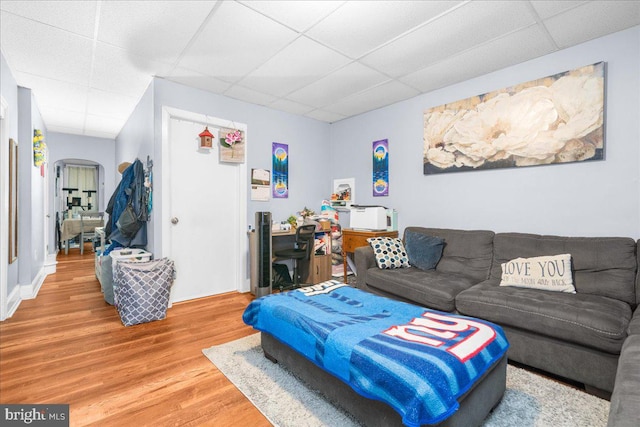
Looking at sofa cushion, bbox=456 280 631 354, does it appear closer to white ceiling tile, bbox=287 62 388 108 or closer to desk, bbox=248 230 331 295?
desk, bbox=248 230 331 295

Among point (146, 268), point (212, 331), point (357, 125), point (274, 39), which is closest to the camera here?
point (274, 39)

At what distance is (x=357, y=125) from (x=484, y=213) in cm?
227

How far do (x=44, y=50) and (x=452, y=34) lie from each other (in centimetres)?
363

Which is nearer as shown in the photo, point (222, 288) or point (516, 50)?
point (516, 50)

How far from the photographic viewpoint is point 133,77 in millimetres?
3338

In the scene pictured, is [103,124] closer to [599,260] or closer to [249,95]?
[249,95]

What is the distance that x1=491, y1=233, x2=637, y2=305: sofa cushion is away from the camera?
7.22 ft

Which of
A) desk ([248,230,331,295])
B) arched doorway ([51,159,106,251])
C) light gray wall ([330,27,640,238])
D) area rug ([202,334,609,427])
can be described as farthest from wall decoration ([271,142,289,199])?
arched doorway ([51,159,106,251])

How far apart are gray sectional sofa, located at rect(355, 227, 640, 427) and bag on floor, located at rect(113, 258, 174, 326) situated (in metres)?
2.12

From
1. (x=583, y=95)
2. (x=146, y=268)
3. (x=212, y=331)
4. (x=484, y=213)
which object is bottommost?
(x=212, y=331)

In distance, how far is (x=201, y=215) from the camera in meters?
3.68

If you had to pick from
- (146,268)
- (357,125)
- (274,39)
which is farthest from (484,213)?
(146,268)

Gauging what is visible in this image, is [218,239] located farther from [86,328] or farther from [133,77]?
[133,77]

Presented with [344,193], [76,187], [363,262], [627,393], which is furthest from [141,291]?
[76,187]
